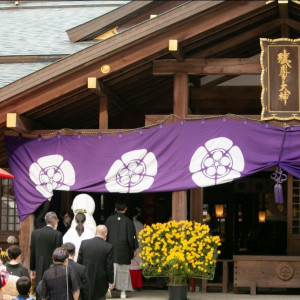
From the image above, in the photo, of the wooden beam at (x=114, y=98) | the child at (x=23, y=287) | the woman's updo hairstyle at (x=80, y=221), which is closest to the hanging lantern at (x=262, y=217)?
the wooden beam at (x=114, y=98)

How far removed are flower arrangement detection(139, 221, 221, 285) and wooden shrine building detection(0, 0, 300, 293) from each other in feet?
1.72

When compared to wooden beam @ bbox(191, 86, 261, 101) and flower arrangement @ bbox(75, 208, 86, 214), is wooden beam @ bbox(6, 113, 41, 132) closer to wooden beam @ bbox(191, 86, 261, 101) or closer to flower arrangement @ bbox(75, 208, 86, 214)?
flower arrangement @ bbox(75, 208, 86, 214)

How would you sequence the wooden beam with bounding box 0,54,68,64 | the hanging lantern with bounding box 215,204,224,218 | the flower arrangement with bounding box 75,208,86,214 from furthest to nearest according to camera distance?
the hanging lantern with bounding box 215,204,224,218 < the wooden beam with bounding box 0,54,68,64 < the flower arrangement with bounding box 75,208,86,214

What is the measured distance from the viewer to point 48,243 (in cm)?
1159

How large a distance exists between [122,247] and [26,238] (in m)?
1.79

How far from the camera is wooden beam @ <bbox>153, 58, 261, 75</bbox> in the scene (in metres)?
12.9

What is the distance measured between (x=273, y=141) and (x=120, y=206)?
9.87ft

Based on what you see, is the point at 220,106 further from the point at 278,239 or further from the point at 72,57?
the point at 278,239

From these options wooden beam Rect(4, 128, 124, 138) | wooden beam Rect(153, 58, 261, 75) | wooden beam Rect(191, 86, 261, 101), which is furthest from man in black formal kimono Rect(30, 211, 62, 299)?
wooden beam Rect(191, 86, 261, 101)

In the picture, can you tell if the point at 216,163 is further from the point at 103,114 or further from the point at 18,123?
the point at 18,123

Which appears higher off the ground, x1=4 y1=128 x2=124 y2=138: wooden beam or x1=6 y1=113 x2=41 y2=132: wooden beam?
x1=6 y1=113 x2=41 y2=132: wooden beam

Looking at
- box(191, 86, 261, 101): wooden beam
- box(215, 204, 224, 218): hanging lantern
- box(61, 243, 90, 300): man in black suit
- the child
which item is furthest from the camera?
box(215, 204, 224, 218): hanging lantern

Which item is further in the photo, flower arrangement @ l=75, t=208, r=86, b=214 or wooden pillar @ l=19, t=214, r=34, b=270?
wooden pillar @ l=19, t=214, r=34, b=270

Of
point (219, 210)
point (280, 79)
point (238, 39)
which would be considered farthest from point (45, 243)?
point (219, 210)
